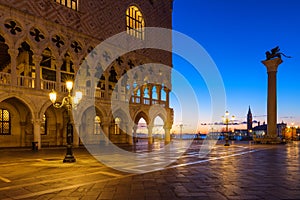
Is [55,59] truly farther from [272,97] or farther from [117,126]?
[272,97]

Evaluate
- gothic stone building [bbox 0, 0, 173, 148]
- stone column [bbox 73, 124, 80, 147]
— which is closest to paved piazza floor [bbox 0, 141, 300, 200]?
gothic stone building [bbox 0, 0, 173, 148]

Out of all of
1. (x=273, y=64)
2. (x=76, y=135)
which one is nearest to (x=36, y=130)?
(x=76, y=135)

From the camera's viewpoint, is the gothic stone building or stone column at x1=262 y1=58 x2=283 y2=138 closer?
the gothic stone building

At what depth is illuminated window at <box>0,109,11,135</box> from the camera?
18.3 meters

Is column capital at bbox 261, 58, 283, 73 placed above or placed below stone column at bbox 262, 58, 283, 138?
above

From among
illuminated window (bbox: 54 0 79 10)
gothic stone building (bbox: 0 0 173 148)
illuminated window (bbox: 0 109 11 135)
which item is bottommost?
illuminated window (bbox: 0 109 11 135)

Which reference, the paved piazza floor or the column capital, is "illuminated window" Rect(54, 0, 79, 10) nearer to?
the paved piazza floor

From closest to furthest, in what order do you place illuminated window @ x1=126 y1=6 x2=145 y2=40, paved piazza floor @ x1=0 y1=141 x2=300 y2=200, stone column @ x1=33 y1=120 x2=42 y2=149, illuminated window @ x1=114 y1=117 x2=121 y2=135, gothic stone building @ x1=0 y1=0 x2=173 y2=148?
paved piazza floor @ x1=0 y1=141 x2=300 y2=200 < gothic stone building @ x1=0 y1=0 x2=173 y2=148 < stone column @ x1=33 y1=120 x2=42 y2=149 < illuminated window @ x1=126 y1=6 x2=145 y2=40 < illuminated window @ x1=114 y1=117 x2=121 y2=135

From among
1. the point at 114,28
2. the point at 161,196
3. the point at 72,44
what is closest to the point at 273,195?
the point at 161,196

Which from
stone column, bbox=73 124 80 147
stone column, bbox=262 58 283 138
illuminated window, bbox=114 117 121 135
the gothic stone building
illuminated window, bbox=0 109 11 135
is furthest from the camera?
illuminated window, bbox=114 117 121 135

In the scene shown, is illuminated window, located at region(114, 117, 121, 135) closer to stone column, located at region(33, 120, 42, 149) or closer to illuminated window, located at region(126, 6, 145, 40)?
illuminated window, located at region(126, 6, 145, 40)

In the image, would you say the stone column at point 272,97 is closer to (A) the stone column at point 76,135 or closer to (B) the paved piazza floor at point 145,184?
(B) the paved piazza floor at point 145,184

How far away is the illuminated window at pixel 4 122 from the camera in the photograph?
18.3 meters

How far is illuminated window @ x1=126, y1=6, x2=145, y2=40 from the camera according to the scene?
25156mm
